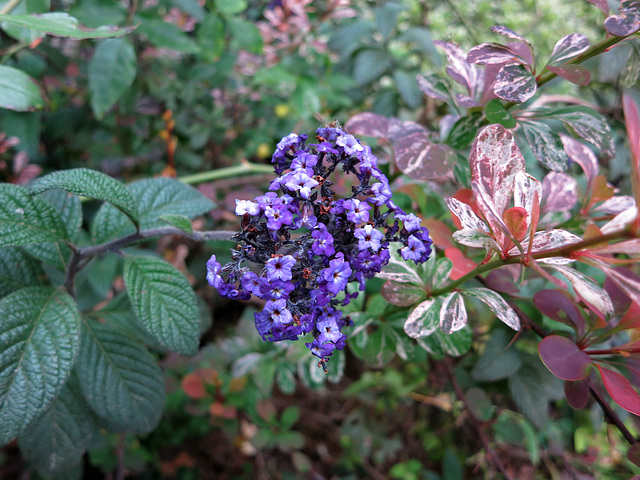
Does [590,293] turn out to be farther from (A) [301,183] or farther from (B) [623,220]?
(A) [301,183]

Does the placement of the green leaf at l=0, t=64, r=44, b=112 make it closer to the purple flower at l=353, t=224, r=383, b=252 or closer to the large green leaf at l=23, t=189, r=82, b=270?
the large green leaf at l=23, t=189, r=82, b=270

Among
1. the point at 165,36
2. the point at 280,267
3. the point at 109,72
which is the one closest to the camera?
the point at 280,267

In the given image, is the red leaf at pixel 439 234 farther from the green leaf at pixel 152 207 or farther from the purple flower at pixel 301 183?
the green leaf at pixel 152 207

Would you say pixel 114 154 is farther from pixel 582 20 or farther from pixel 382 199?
pixel 582 20

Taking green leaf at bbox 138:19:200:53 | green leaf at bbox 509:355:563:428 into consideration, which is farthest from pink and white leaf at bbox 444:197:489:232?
green leaf at bbox 138:19:200:53

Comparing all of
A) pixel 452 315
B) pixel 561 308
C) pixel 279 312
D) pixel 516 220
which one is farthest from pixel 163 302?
pixel 561 308

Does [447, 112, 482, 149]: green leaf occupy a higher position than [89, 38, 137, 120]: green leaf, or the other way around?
[447, 112, 482, 149]: green leaf

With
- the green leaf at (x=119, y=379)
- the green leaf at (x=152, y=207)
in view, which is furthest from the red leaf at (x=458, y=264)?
the green leaf at (x=119, y=379)
